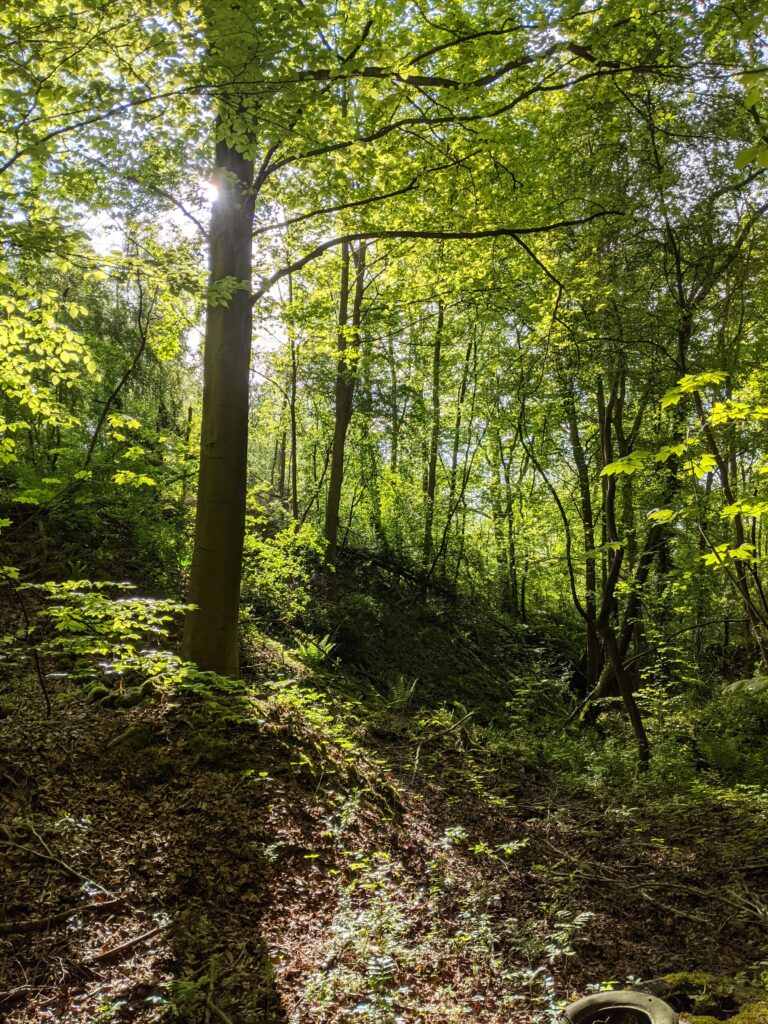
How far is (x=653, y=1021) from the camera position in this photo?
2523 millimetres

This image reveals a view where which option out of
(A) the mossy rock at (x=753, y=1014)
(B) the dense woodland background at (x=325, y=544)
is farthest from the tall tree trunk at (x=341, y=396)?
(A) the mossy rock at (x=753, y=1014)

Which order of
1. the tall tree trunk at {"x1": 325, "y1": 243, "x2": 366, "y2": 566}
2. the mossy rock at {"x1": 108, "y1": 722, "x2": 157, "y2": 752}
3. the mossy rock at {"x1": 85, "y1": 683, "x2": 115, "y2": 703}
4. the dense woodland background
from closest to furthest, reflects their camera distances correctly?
the dense woodland background
the mossy rock at {"x1": 108, "y1": 722, "x2": 157, "y2": 752}
the mossy rock at {"x1": 85, "y1": 683, "x2": 115, "y2": 703}
the tall tree trunk at {"x1": 325, "y1": 243, "x2": 366, "y2": 566}

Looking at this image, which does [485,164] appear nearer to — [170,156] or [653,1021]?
[170,156]

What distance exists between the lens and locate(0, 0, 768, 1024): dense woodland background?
3639 mm

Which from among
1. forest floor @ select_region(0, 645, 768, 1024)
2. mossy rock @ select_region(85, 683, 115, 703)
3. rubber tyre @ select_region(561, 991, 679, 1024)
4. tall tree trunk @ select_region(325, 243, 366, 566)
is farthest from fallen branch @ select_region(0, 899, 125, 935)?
tall tree trunk @ select_region(325, 243, 366, 566)

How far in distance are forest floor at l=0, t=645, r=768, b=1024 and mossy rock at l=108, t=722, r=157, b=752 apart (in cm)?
2

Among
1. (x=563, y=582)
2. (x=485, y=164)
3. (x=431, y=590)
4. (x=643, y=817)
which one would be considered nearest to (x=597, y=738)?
(x=643, y=817)

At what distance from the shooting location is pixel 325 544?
11.8m

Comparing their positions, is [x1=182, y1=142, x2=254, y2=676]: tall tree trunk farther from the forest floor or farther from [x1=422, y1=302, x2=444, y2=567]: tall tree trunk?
[x1=422, y1=302, x2=444, y2=567]: tall tree trunk

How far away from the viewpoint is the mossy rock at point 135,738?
196 inches

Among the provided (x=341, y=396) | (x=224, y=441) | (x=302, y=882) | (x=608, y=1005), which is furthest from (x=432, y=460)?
(x=608, y=1005)

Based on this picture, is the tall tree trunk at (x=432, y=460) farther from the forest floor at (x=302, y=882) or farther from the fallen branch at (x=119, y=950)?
the fallen branch at (x=119, y=950)

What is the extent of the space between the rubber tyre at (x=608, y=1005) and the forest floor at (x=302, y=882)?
0.39 metres

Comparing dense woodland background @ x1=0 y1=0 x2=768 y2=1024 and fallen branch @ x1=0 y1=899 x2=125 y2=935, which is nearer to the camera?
fallen branch @ x1=0 y1=899 x2=125 y2=935
